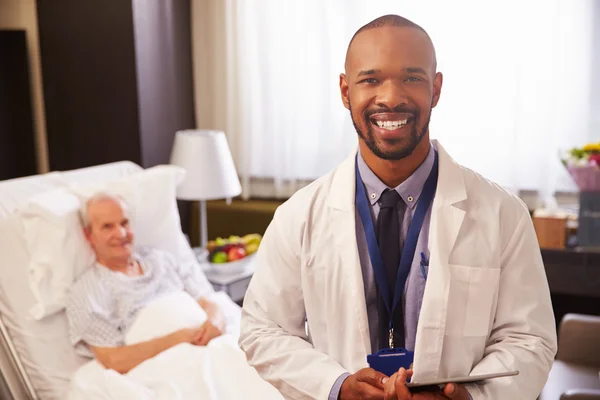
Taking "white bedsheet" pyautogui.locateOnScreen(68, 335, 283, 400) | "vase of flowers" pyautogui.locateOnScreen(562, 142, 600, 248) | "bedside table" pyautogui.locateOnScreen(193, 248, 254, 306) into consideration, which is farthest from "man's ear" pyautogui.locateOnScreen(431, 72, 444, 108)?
"bedside table" pyautogui.locateOnScreen(193, 248, 254, 306)

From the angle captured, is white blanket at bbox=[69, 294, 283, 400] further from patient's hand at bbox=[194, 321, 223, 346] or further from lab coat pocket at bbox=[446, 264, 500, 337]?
lab coat pocket at bbox=[446, 264, 500, 337]

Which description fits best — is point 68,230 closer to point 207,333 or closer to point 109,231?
point 109,231

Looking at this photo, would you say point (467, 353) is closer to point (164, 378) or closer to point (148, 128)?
point (164, 378)

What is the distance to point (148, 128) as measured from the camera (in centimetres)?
317

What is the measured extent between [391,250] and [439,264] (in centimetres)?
8

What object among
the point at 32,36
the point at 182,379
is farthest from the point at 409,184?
the point at 32,36

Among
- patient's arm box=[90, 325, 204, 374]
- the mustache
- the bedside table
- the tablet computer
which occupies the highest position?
the mustache

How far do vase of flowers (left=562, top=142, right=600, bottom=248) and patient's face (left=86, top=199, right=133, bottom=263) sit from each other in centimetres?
171

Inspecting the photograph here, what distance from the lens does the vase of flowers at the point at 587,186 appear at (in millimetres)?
2531

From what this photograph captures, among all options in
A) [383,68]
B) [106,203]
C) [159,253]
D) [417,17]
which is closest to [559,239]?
[417,17]

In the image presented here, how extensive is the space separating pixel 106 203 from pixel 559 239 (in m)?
1.80

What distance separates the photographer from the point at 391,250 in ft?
3.49

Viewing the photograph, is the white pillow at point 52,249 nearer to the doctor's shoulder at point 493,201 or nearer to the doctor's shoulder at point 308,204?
the doctor's shoulder at point 308,204

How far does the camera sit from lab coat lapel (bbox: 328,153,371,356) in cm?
106
